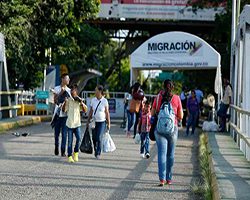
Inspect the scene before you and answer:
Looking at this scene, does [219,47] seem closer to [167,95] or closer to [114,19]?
[114,19]

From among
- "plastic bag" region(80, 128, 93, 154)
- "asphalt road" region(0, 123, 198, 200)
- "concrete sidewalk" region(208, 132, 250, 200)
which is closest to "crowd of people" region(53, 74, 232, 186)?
"plastic bag" region(80, 128, 93, 154)

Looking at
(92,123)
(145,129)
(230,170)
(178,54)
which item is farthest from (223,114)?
(230,170)

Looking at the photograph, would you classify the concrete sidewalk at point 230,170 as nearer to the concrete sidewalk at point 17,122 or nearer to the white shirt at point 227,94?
the white shirt at point 227,94

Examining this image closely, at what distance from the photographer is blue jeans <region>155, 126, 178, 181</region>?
1028cm

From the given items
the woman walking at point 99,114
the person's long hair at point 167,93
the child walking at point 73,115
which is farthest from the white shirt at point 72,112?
the person's long hair at point 167,93

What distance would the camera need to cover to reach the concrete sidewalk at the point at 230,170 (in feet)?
29.0

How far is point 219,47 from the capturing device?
41.8 m

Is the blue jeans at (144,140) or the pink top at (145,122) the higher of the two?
the pink top at (145,122)

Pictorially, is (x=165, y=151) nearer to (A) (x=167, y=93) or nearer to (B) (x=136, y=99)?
(A) (x=167, y=93)

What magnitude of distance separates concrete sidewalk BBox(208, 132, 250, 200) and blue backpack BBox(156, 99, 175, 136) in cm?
111

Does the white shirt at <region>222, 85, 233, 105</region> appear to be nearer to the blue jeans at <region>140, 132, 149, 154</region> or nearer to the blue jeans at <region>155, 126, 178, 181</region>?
the blue jeans at <region>140, 132, 149, 154</region>

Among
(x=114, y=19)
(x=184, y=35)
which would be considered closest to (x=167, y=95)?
(x=184, y=35)

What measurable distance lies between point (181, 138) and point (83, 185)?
10979 mm

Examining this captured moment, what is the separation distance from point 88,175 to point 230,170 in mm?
2568
